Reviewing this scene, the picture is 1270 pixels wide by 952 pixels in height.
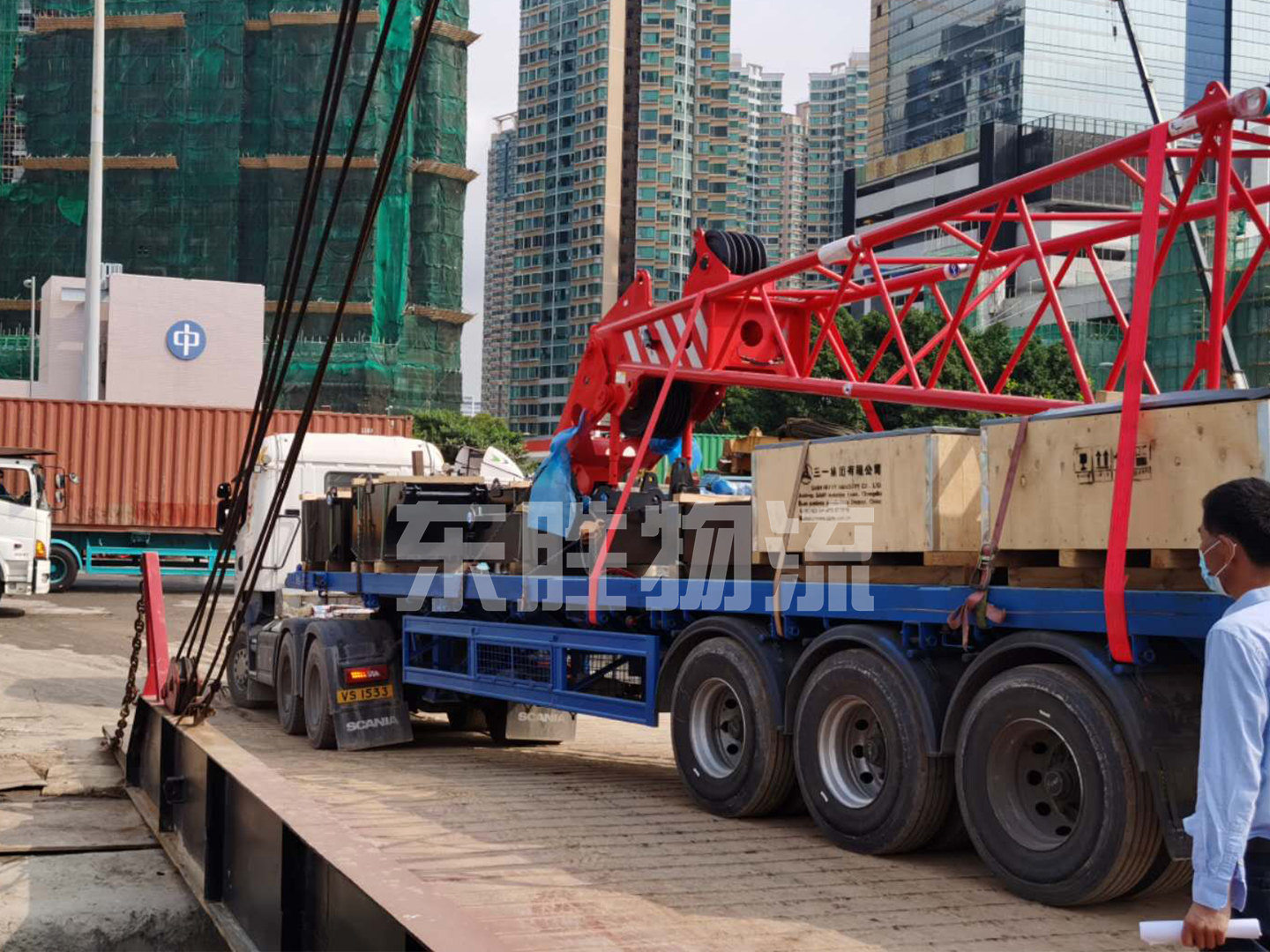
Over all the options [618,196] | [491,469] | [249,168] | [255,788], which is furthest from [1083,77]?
[255,788]

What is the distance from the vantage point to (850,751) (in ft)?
23.0

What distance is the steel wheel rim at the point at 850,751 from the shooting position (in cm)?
682

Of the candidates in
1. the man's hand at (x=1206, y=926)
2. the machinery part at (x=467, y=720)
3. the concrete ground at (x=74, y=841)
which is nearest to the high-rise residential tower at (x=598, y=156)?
the concrete ground at (x=74, y=841)

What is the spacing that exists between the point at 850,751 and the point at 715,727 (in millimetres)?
1141

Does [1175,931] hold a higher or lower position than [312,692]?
higher

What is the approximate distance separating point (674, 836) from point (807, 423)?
7.78 ft

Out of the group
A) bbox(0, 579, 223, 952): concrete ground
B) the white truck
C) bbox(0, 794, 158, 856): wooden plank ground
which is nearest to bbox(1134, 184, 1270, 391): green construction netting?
the white truck

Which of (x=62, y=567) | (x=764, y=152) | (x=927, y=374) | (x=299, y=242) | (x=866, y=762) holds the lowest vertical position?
(x=62, y=567)

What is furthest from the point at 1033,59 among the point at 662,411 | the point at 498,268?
the point at 662,411

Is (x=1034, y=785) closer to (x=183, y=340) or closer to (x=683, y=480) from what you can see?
(x=683, y=480)

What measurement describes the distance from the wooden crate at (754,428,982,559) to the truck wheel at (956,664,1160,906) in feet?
2.78

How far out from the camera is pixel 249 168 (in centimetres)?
6788

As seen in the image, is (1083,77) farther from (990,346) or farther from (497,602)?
(497,602)

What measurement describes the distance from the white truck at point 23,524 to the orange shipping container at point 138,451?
479 centimetres
